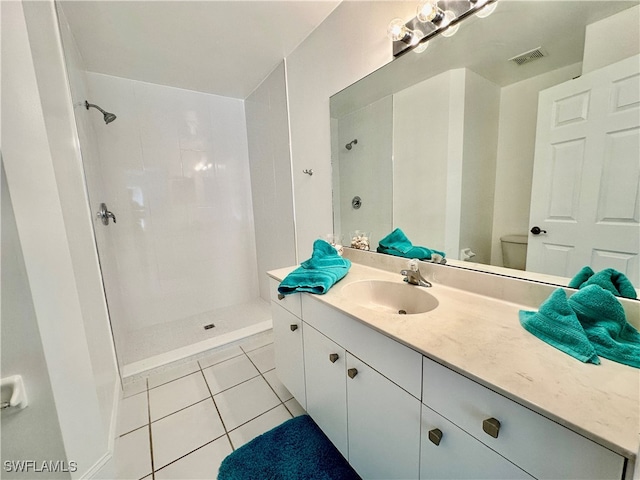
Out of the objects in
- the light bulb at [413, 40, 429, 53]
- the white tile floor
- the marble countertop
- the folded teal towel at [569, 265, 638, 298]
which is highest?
the light bulb at [413, 40, 429, 53]

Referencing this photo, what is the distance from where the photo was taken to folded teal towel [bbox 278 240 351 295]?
3.47ft

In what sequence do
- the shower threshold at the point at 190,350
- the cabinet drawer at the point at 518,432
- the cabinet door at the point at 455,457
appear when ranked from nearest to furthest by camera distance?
the cabinet drawer at the point at 518,432
the cabinet door at the point at 455,457
the shower threshold at the point at 190,350

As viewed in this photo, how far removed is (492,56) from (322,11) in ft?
3.43

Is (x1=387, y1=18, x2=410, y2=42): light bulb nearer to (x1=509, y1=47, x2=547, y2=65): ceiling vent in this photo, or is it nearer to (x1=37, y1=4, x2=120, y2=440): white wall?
(x1=509, y1=47, x2=547, y2=65): ceiling vent

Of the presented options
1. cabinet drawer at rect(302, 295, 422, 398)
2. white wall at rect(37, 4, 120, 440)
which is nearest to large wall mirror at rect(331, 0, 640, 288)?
cabinet drawer at rect(302, 295, 422, 398)

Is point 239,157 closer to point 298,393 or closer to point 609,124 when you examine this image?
point 298,393

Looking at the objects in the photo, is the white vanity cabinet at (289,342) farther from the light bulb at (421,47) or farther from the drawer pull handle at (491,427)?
Result: the light bulb at (421,47)

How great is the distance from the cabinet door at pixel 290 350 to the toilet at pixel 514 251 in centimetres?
90

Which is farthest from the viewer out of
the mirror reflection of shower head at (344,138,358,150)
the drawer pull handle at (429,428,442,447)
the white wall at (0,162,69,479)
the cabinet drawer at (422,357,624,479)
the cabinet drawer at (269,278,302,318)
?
the mirror reflection of shower head at (344,138,358,150)

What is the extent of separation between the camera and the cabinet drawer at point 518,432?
405 mm

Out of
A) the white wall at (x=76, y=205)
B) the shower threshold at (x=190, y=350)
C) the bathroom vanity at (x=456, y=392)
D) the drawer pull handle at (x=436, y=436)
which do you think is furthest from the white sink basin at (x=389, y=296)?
the shower threshold at (x=190, y=350)

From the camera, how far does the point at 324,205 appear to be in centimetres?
174

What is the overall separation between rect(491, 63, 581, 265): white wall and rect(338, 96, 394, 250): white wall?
1.72ft

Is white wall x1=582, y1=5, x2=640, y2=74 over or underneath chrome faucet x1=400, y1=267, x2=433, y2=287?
over
